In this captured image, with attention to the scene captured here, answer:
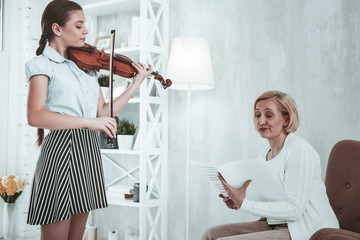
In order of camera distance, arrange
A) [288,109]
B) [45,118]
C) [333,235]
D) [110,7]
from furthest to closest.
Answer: [110,7] < [288,109] < [333,235] < [45,118]

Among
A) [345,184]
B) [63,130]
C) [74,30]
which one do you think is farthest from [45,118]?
[345,184]

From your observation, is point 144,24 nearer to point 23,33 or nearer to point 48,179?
point 23,33

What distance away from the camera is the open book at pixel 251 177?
151cm

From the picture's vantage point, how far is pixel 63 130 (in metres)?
1.33

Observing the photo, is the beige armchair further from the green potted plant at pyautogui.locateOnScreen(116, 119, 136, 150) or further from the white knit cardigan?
the green potted plant at pyautogui.locateOnScreen(116, 119, 136, 150)

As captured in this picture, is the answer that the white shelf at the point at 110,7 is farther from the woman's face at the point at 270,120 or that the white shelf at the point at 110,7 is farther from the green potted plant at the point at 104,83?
the woman's face at the point at 270,120

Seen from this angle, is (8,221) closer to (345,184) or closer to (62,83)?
(62,83)

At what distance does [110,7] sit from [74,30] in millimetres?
2223

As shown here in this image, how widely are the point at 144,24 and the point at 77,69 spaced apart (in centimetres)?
171

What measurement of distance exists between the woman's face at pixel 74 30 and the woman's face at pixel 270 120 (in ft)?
3.03

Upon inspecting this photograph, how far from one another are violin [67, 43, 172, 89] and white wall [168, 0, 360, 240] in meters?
1.23

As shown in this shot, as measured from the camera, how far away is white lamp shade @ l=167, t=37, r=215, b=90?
2723 mm

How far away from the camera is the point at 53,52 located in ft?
4.42

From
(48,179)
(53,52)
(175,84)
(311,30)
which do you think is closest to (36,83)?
(53,52)
